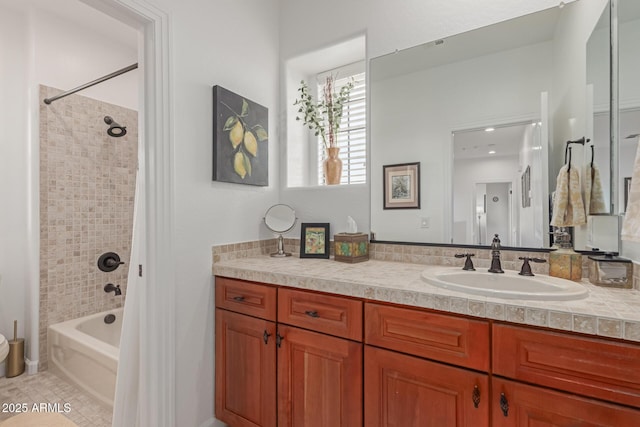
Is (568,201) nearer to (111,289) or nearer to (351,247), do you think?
(351,247)

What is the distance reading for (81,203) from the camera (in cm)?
253

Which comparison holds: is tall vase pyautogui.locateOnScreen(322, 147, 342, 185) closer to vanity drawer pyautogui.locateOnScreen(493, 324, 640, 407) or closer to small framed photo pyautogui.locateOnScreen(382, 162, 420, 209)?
small framed photo pyautogui.locateOnScreen(382, 162, 420, 209)

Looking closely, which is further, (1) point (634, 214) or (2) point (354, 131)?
(2) point (354, 131)

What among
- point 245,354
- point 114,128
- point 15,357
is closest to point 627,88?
point 245,354

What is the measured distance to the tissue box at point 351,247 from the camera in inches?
65.0

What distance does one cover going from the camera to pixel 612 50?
1.17 metres

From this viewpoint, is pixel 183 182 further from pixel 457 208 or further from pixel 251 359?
pixel 457 208

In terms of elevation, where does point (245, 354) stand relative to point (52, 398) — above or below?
above

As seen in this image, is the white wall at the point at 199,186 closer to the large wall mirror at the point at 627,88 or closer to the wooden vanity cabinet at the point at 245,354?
the wooden vanity cabinet at the point at 245,354

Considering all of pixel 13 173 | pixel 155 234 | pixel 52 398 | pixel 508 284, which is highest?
pixel 13 173

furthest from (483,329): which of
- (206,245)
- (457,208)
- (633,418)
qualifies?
(206,245)

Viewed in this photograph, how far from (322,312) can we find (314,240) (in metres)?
0.63

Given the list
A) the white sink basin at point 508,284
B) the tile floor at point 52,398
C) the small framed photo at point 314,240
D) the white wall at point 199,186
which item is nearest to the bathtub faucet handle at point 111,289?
the tile floor at point 52,398

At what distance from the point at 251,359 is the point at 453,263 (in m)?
1.11
